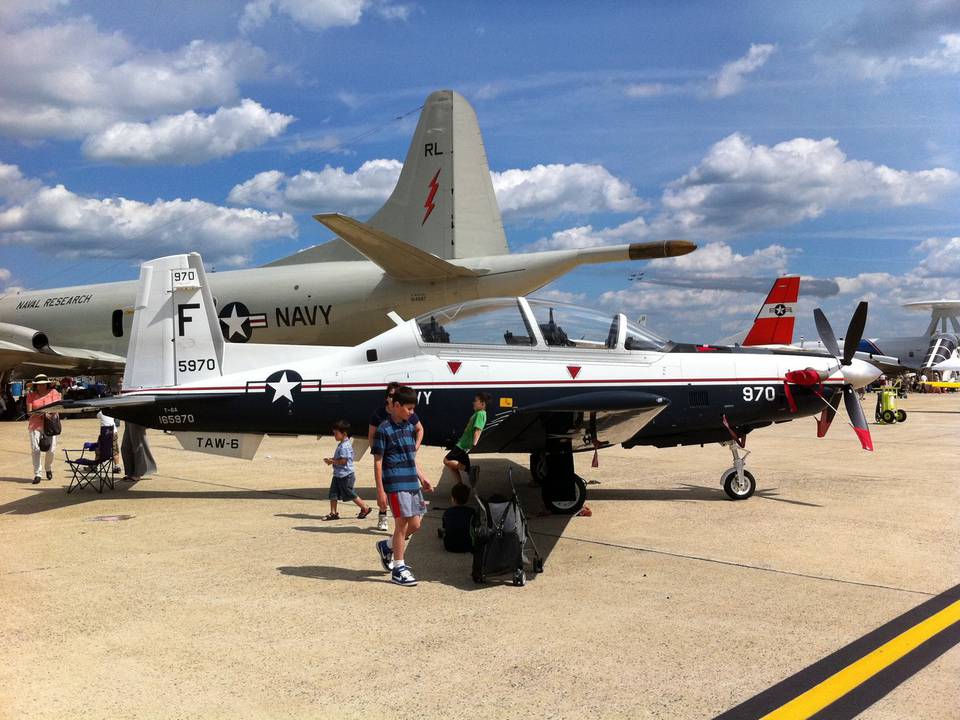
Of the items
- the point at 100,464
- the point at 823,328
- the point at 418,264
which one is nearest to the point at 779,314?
the point at 418,264

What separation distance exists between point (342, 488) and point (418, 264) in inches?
412

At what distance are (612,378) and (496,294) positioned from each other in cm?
1088

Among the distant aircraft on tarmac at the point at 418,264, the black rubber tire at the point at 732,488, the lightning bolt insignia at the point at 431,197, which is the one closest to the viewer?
the black rubber tire at the point at 732,488

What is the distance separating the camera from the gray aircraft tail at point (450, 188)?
20.7m

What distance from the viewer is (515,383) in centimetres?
844

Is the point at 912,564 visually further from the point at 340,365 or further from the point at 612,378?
the point at 340,365

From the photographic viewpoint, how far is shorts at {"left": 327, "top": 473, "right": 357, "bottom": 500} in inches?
324

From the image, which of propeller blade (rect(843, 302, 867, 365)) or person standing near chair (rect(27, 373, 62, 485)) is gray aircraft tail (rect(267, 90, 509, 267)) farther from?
propeller blade (rect(843, 302, 867, 365))

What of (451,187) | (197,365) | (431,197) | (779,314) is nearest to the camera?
(197,365)

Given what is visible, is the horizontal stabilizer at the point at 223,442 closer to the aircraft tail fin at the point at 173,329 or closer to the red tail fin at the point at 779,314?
the aircraft tail fin at the point at 173,329

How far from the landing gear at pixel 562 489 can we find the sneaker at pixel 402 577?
2846mm

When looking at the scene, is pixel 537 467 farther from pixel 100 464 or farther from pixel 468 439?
pixel 100 464

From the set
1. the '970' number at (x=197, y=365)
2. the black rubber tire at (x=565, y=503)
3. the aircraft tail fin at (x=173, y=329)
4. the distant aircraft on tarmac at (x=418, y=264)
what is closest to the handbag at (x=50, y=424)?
the aircraft tail fin at (x=173, y=329)

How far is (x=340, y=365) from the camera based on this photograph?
9094 millimetres
